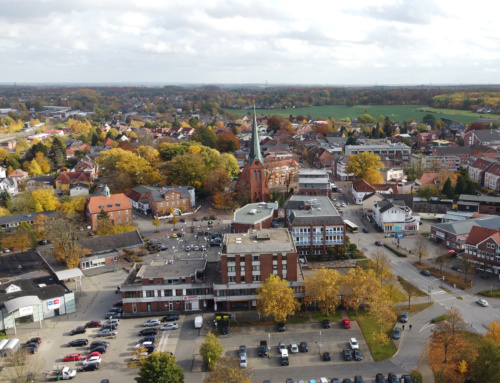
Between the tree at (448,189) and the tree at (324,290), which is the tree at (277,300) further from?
the tree at (448,189)

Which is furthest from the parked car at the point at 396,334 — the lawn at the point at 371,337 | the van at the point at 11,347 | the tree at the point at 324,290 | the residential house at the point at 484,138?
the residential house at the point at 484,138

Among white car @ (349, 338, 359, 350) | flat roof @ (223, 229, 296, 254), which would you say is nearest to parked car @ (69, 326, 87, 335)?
flat roof @ (223, 229, 296, 254)

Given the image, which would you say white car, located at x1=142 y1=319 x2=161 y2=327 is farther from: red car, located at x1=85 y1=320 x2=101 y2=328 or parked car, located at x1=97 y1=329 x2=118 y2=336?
red car, located at x1=85 y1=320 x2=101 y2=328

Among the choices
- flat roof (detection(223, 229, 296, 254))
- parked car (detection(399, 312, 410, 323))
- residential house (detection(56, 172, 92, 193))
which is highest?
flat roof (detection(223, 229, 296, 254))

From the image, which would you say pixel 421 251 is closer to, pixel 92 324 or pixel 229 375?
pixel 229 375

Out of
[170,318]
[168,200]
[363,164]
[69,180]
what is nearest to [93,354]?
[170,318]
